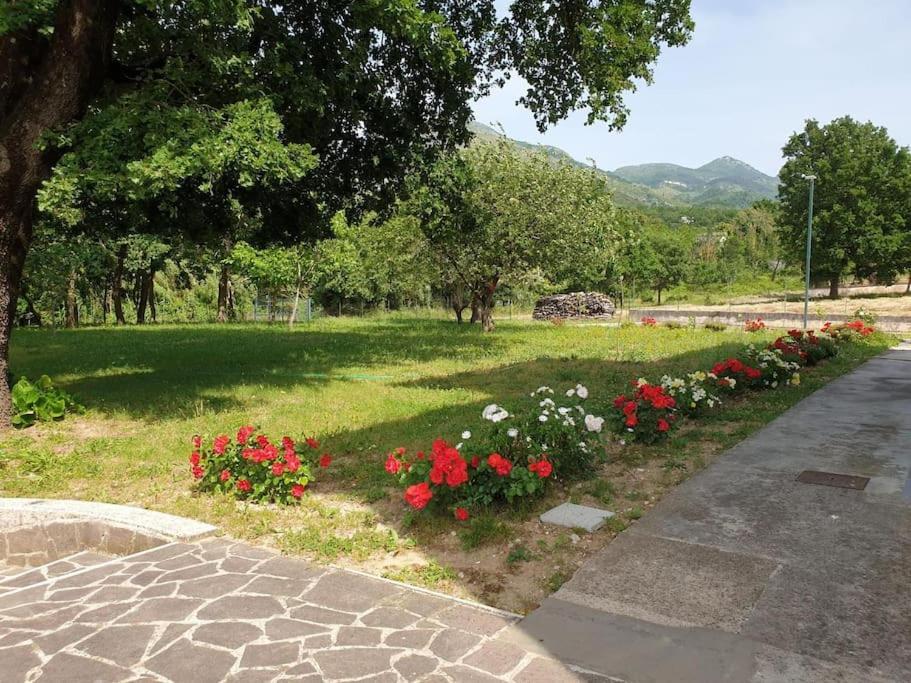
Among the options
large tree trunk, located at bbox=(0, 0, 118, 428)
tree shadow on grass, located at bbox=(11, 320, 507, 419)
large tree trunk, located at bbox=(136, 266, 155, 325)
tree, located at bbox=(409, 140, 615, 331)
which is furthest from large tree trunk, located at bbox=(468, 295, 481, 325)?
large tree trunk, located at bbox=(0, 0, 118, 428)

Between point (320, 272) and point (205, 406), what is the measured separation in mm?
23405

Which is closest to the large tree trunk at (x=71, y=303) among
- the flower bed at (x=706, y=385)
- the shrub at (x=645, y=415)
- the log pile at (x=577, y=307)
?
the log pile at (x=577, y=307)

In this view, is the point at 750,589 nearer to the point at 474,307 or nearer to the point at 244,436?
the point at 244,436

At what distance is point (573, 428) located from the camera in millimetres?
5719

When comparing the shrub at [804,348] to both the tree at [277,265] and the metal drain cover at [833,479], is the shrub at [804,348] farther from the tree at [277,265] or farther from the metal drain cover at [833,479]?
the tree at [277,265]

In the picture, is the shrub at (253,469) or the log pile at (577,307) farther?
the log pile at (577,307)

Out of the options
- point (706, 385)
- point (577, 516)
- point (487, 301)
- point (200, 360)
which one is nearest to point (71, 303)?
point (200, 360)

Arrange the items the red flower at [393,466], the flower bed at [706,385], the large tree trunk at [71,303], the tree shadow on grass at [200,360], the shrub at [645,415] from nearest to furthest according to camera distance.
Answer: the red flower at [393,466]
the shrub at [645,415]
the flower bed at [706,385]
the tree shadow on grass at [200,360]
the large tree trunk at [71,303]

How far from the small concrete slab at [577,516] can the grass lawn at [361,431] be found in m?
0.09

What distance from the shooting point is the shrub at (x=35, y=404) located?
8320 mm

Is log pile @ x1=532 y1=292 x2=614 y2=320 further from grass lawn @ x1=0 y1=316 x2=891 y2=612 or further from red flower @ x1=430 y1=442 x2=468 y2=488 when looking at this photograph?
red flower @ x1=430 y1=442 x2=468 y2=488

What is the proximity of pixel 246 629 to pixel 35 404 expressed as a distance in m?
6.81

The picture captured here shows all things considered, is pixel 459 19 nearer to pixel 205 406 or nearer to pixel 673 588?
pixel 205 406

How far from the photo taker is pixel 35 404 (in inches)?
332
